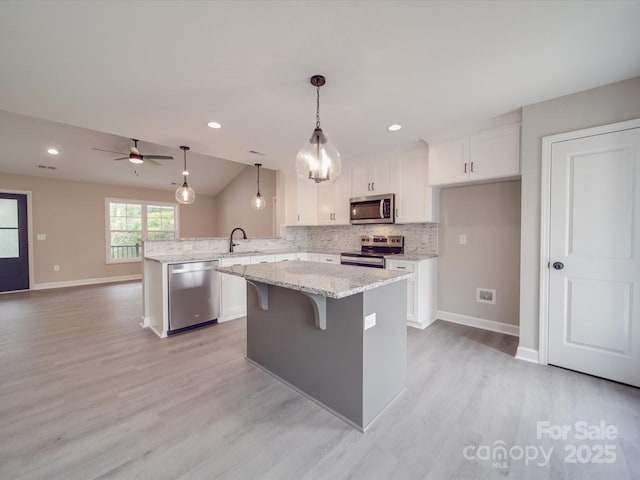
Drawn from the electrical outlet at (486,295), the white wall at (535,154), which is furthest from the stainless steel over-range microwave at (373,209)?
the white wall at (535,154)

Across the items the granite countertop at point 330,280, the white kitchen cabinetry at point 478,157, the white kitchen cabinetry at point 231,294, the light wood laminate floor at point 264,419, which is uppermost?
Result: the white kitchen cabinetry at point 478,157

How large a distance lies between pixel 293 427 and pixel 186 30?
8.04ft

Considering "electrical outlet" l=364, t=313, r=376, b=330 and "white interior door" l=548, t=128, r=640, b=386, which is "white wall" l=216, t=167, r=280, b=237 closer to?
"electrical outlet" l=364, t=313, r=376, b=330

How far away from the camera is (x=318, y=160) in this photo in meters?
1.76

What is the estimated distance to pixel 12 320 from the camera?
3.66m

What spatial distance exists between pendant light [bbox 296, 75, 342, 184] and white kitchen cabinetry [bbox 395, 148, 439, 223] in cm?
204

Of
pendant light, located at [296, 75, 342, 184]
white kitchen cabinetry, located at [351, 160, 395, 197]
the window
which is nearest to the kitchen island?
pendant light, located at [296, 75, 342, 184]

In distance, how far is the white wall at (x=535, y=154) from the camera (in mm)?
2199

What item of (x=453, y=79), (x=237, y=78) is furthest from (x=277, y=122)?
(x=453, y=79)

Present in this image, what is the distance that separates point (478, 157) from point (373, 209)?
1.47 metres

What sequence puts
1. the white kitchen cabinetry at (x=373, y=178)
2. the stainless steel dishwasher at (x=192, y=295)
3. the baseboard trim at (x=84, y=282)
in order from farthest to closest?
the baseboard trim at (x=84, y=282) < the white kitchen cabinetry at (x=373, y=178) < the stainless steel dishwasher at (x=192, y=295)

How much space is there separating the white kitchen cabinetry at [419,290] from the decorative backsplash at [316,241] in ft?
1.52

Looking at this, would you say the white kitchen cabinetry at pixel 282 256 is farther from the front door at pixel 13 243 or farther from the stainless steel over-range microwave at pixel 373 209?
the front door at pixel 13 243

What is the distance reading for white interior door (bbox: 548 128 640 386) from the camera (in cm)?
206
